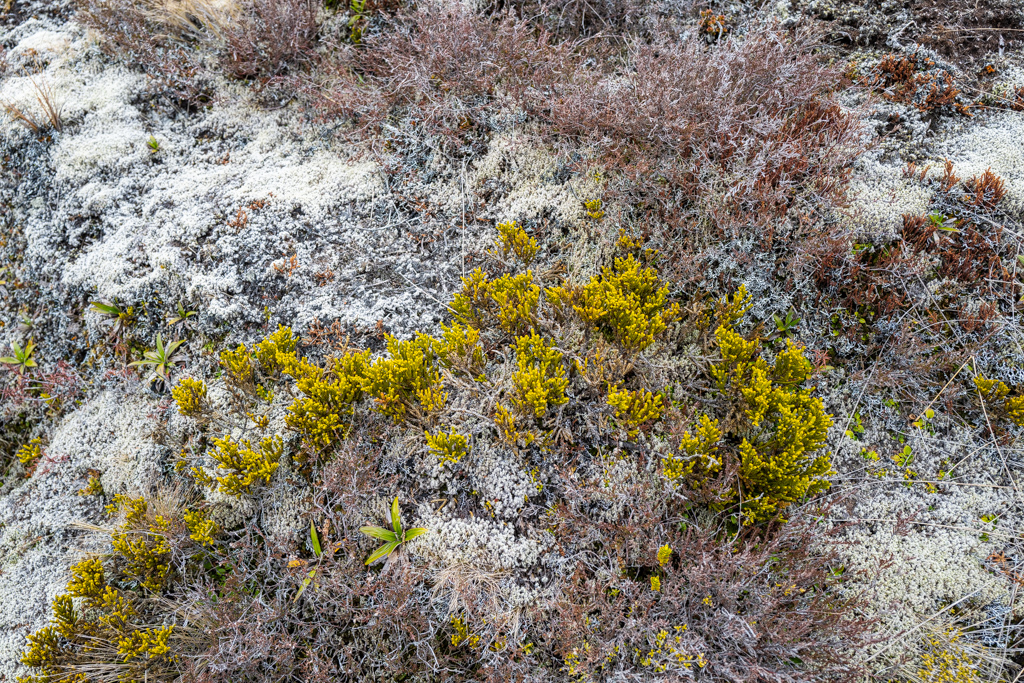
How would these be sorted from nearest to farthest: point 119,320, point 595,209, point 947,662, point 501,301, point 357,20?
point 947,662 → point 501,301 → point 595,209 → point 119,320 → point 357,20

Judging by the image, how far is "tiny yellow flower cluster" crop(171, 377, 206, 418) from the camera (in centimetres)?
353

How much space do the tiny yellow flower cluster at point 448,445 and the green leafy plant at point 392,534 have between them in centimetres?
41

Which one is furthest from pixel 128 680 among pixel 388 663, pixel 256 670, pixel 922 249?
pixel 922 249

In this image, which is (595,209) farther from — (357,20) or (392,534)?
(357,20)

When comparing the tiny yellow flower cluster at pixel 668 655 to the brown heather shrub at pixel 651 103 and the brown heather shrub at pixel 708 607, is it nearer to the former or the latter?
the brown heather shrub at pixel 708 607

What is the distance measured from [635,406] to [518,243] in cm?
153

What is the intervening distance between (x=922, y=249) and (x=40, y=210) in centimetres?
734

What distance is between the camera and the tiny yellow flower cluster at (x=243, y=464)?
10.8 feet

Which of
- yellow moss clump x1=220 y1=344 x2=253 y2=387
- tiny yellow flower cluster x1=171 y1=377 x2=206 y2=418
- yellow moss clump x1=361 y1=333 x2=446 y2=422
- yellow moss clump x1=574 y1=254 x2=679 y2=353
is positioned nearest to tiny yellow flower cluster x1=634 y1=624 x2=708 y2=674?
yellow moss clump x1=574 y1=254 x2=679 y2=353

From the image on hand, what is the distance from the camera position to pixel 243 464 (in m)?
3.33

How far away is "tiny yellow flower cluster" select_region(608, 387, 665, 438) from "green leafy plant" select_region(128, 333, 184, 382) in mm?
3298

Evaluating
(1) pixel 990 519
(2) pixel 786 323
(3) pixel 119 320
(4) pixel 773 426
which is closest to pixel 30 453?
(3) pixel 119 320

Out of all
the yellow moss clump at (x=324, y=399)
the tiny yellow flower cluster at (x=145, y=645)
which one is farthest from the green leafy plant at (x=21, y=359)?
the tiny yellow flower cluster at (x=145, y=645)

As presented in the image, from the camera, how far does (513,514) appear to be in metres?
3.26
